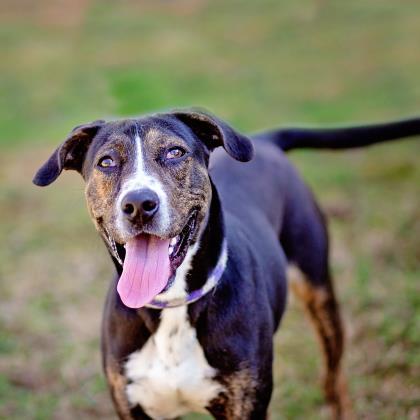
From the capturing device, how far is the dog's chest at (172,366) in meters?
3.84

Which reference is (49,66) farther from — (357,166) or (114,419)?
(114,419)

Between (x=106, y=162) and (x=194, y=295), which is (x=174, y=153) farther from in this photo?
(x=194, y=295)

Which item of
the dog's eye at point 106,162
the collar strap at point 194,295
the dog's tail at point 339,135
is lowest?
the collar strap at point 194,295

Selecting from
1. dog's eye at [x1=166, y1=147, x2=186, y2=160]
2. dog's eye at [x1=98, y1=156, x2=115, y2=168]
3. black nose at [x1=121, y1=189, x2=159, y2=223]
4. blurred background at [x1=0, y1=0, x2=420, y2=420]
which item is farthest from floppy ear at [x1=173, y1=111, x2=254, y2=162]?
blurred background at [x1=0, y1=0, x2=420, y2=420]

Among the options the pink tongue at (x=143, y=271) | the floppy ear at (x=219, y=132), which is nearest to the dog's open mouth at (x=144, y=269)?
the pink tongue at (x=143, y=271)

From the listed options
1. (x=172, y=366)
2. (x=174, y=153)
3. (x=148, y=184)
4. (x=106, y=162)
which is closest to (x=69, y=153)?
(x=106, y=162)

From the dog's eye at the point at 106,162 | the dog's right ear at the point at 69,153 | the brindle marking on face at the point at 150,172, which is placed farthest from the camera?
the dog's right ear at the point at 69,153

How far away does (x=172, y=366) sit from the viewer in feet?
12.6

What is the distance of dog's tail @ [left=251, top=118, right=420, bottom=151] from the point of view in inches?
202

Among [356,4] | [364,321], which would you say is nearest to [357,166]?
[364,321]

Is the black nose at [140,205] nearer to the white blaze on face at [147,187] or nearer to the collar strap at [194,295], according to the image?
the white blaze on face at [147,187]

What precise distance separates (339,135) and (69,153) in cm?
202

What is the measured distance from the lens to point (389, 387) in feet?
17.3

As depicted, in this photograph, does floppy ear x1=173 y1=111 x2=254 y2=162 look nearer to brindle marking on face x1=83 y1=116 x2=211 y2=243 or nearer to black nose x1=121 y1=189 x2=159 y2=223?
brindle marking on face x1=83 y1=116 x2=211 y2=243
